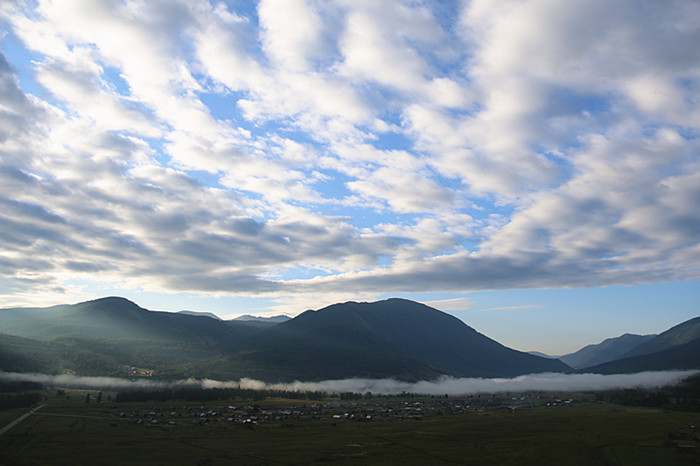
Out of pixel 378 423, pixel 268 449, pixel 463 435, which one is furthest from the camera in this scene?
pixel 378 423

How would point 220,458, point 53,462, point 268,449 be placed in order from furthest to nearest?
point 268,449
point 220,458
point 53,462

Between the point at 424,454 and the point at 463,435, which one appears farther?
the point at 463,435

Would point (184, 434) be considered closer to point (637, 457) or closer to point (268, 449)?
point (268, 449)

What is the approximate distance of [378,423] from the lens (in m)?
199

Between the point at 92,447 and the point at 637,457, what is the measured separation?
15064cm

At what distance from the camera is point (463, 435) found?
15650 centimetres

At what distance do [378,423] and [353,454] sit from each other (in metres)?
86.1

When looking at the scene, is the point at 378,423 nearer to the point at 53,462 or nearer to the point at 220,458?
the point at 220,458

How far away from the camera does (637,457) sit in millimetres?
111000

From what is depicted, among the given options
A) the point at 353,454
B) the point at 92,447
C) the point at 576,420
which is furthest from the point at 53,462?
the point at 576,420

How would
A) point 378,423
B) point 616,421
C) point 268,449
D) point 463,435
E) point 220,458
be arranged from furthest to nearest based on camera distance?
point 378,423 → point 616,421 → point 463,435 → point 268,449 → point 220,458

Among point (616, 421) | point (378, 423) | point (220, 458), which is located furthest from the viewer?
point (378, 423)

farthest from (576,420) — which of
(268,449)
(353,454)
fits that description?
(268,449)

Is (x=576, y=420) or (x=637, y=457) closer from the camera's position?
(x=637, y=457)
